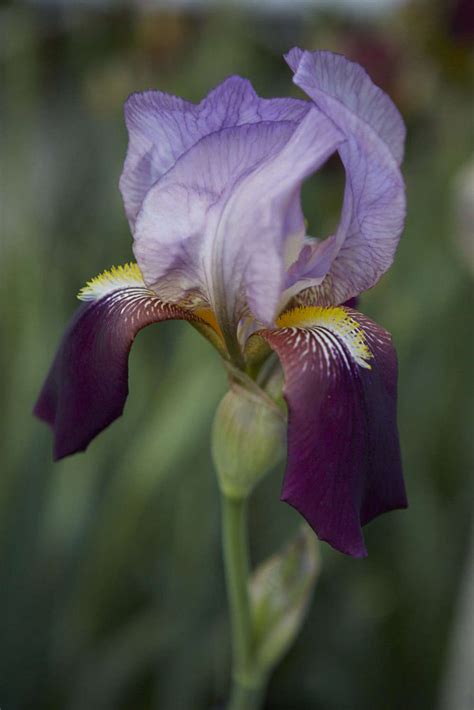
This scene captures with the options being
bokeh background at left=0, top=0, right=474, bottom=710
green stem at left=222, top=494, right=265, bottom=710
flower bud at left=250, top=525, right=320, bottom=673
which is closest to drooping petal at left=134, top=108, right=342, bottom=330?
green stem at left=222, top=494, right=265, bottom=710

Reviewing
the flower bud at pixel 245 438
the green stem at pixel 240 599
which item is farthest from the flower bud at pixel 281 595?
the flower bud at pixel 245 438

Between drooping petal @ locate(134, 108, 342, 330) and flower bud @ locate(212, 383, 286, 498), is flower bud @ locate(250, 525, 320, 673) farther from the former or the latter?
drooping petal @ locate(134, 108, 342, 330)

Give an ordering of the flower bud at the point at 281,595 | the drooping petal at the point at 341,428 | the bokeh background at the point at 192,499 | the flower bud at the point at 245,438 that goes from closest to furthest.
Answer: the drooping petal at the point at 341,428
the flower bud at the point at 245,438
the flower bud at the point at 281,595
the bokeh background at the point at 192,499

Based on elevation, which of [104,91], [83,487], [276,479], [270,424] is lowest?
[276,479]

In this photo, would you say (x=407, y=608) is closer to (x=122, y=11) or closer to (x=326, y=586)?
(x=326, y=586)

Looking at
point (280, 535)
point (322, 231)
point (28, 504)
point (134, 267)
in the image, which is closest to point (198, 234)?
point (134, 267)

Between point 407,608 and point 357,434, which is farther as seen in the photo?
point 407,608

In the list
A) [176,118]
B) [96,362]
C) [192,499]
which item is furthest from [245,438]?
[192,499]

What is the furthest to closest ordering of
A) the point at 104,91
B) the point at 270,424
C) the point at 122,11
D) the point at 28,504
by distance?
the point at 122,11, the point at 104,91, the point at 28,504, the point at 270,424

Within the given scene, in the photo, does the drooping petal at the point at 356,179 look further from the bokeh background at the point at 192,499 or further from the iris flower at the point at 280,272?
the bokeh background at the point at 192,499
